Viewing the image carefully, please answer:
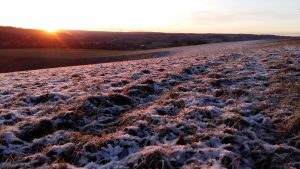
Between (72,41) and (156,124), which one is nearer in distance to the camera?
(156,124)

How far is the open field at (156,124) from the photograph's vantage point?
21.1 feet

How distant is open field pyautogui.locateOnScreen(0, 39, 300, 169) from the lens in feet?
21.1

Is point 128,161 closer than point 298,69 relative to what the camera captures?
Yes

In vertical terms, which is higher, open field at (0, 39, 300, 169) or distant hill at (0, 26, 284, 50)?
open field at (0, 39, 300, 169)

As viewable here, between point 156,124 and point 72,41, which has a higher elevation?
point 156,124

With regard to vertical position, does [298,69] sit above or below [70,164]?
above

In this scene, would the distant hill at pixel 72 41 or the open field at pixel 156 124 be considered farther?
the distant hill at pixel 72 41

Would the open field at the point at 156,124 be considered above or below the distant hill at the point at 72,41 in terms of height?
above

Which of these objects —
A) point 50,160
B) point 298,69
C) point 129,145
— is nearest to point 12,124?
point 50,160

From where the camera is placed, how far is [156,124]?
8.09 meters

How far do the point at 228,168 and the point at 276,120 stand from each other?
2.63 meters

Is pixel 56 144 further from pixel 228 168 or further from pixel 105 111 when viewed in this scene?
pixel 228 168

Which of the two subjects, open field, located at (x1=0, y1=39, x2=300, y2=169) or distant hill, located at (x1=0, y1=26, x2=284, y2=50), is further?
distant hill, located at (x1=0, y1=26, x2=284, y2=50)

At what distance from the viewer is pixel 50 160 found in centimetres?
659
